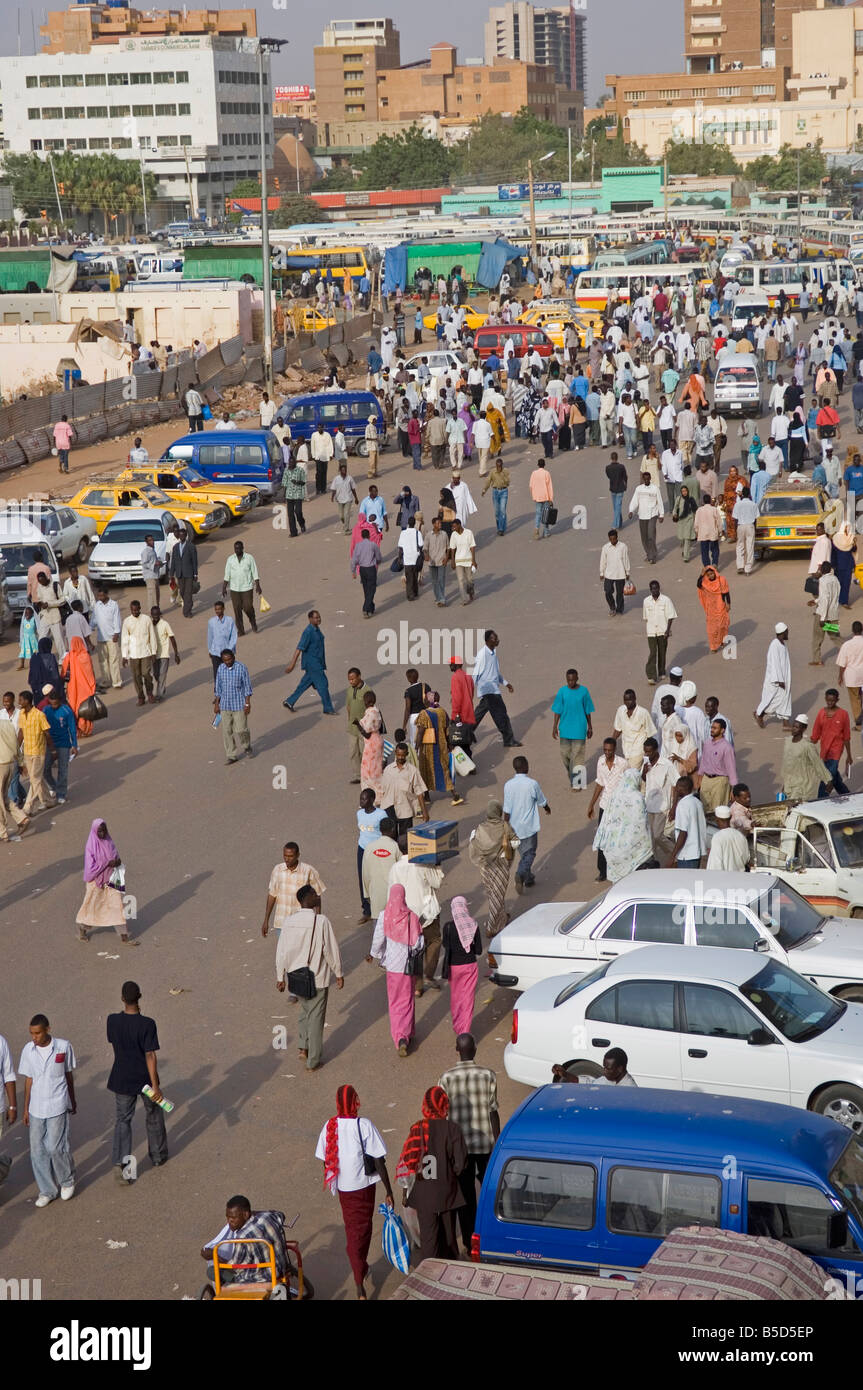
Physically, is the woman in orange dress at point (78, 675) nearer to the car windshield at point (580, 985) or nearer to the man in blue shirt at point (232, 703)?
the man in blue shirt at point (232, 703)

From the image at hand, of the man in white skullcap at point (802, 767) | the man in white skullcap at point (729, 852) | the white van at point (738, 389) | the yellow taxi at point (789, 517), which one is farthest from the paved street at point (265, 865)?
the white van at point (738, 389)

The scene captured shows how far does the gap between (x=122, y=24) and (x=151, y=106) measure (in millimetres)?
19284

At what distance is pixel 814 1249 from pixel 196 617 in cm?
1699

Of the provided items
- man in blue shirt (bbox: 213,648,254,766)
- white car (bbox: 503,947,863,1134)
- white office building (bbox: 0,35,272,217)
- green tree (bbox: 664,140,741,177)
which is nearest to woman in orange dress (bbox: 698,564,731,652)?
man in blue shirt (bbox: 213,648,254,766)

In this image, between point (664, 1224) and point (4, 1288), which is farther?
point (4, 1288)

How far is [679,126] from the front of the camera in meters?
164

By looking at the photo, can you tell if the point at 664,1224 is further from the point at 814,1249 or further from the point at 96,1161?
the point at 96,1161

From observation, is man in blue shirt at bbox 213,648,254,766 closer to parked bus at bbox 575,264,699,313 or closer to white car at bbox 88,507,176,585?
white car at bbox 88,507,176,585

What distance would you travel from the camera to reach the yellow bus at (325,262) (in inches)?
2498

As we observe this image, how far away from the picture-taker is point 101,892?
12.6m

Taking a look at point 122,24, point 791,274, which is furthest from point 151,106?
point 791,274

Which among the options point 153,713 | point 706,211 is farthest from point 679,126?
point 153,713

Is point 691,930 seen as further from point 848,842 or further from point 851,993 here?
point 848,842
